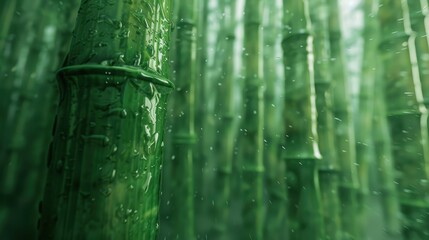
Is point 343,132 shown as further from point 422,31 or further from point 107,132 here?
point 107,132

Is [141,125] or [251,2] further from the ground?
[251,2]

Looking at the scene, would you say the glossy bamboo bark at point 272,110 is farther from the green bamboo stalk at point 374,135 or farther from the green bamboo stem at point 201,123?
the green bamboo stalk at point 374,135

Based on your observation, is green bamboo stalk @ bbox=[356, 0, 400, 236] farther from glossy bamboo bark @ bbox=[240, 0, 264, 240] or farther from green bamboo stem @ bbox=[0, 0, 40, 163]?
green bamboo stem @ bbox=[0, 0, 40, 163]

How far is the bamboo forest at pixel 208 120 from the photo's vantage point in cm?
40

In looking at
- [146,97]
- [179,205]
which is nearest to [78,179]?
[146,97]

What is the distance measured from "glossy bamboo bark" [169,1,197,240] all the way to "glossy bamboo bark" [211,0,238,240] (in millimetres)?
287

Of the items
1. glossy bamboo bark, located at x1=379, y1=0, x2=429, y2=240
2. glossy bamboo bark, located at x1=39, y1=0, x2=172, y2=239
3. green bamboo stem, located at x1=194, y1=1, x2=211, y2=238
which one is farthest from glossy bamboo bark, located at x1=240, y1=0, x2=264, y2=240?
glossy bamboo bark, located at x1=39, y1=0, x2=172, y2=239

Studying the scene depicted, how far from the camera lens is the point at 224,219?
1327 mm

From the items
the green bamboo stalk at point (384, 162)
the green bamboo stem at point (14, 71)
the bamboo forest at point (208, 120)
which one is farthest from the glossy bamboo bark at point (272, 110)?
the green bamboo stem at point (14, 71)

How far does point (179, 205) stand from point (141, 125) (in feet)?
2.30

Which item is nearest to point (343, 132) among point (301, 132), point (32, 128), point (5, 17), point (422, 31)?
point (422, 31)

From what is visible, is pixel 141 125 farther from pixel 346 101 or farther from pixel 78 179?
pixel 346 101

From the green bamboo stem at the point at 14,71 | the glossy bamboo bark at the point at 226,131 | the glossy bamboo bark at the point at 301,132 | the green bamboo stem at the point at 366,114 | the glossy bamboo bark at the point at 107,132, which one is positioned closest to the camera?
the glossy bamboo bark at the point at 107,132

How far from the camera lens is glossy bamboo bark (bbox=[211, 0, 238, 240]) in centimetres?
132
